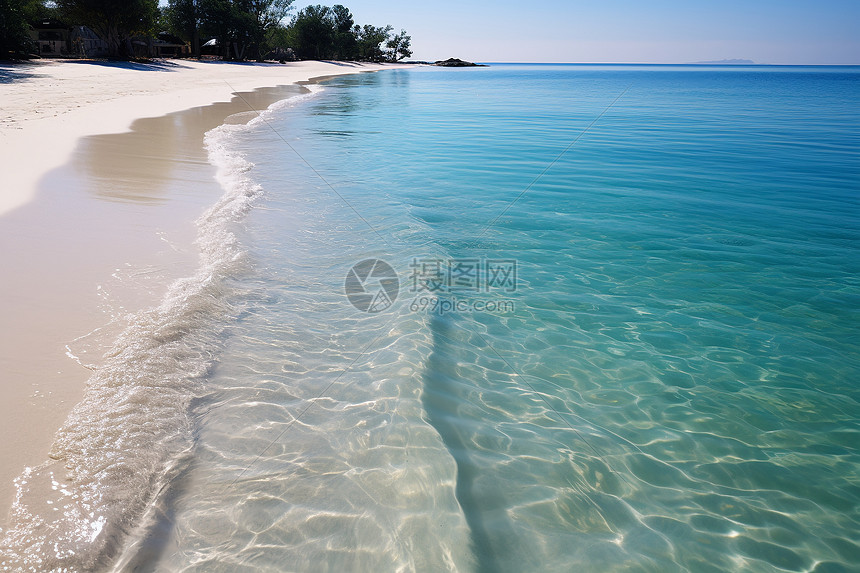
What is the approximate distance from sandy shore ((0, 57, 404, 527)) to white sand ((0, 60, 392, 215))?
0.06 meters

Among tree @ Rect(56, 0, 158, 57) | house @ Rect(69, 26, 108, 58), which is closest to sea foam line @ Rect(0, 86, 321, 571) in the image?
tree @ Rect(56, 0, 158, 57)

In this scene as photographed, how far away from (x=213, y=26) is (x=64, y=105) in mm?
50069

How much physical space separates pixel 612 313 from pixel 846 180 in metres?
10.4

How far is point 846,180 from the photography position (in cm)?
1159

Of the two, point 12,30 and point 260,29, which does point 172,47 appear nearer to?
point 260,29

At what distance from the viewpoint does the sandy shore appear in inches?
128

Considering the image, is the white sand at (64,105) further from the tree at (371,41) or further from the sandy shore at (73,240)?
the tree at (371,41)

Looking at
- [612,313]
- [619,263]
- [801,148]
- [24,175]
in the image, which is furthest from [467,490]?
[801,148]

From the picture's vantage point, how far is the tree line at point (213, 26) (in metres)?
37.2

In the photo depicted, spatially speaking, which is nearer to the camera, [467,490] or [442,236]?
[467,490]

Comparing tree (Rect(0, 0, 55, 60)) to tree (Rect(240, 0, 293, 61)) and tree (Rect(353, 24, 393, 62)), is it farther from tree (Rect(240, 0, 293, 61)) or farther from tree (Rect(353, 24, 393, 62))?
tree (Rect(353, 24, 393, 62))

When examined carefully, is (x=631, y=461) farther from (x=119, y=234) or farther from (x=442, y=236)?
(x=119, y=234)

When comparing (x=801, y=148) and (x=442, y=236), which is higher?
(x=801, y=148)

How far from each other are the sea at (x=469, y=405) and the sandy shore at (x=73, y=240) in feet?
0.72
